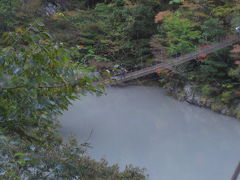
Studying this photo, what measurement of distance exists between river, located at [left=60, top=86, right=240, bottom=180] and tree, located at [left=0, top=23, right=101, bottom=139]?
8.81ft

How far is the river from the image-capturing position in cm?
445

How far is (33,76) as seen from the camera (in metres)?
0.89

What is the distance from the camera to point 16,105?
37.9 inches

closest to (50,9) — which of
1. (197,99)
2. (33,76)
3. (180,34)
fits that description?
(180,34)

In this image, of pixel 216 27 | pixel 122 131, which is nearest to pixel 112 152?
pixel 122 131

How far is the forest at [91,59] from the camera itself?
0.92 m

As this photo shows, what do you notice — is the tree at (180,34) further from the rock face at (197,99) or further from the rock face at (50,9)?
the rock face at (50,9)

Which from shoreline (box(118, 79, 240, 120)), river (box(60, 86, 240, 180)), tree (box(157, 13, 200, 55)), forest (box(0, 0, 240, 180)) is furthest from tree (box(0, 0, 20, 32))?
tree (box(157, 13, 200, 55))

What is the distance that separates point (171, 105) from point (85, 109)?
202cm

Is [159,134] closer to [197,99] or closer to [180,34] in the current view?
[197,99]

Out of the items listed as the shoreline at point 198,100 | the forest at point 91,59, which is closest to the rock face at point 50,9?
the forest at point 91,59

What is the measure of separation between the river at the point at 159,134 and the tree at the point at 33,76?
8.81ft

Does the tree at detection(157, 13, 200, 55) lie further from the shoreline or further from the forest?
the shoreline

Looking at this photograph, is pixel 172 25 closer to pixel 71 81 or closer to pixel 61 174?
pixel 61 174
